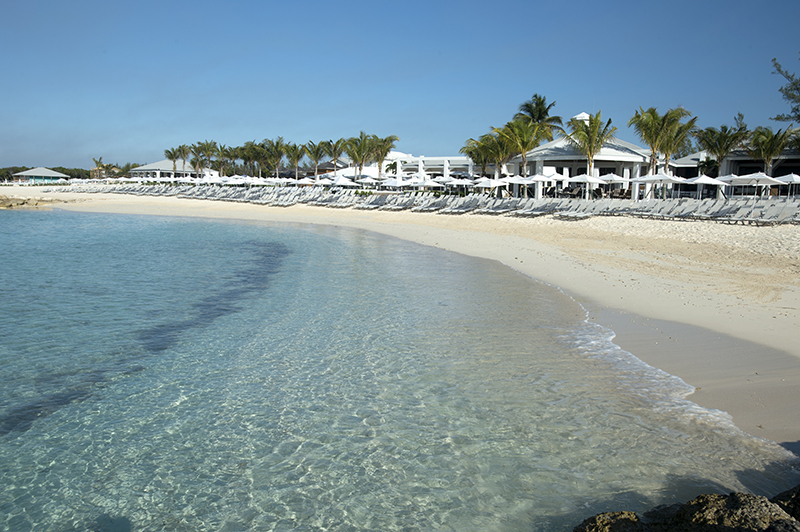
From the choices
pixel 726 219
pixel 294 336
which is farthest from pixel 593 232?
pixel 294 336

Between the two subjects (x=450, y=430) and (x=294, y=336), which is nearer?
(x=450, y=430)

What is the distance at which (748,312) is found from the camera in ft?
21.6

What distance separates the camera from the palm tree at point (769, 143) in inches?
1075

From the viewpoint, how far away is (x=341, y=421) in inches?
158

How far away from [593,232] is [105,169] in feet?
270

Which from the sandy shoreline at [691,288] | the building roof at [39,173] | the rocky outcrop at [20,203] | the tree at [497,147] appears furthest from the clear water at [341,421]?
the building roof at [39,173]

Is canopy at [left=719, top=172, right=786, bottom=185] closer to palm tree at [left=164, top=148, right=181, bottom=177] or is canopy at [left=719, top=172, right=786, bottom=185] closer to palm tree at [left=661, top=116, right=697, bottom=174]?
palm tree at [left=661, top=116, right=697, bottom=174]

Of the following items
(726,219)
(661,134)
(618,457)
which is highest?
(661,134)

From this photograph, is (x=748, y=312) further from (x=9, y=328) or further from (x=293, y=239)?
(x=293, y=239)

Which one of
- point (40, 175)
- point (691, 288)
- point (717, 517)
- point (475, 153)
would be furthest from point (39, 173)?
point (717, 517)

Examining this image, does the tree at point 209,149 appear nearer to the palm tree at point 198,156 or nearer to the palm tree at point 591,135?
the palm tree at point 198,156

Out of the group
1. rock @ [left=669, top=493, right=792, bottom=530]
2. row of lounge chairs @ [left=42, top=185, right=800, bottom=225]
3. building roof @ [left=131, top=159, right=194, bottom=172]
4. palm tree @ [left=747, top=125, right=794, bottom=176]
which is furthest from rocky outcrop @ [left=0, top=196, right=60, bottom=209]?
palm tree @ [left=747, top=125, right=794, bottom=176]

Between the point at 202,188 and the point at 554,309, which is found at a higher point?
the point at 202,188

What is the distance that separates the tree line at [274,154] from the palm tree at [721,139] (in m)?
23.1
